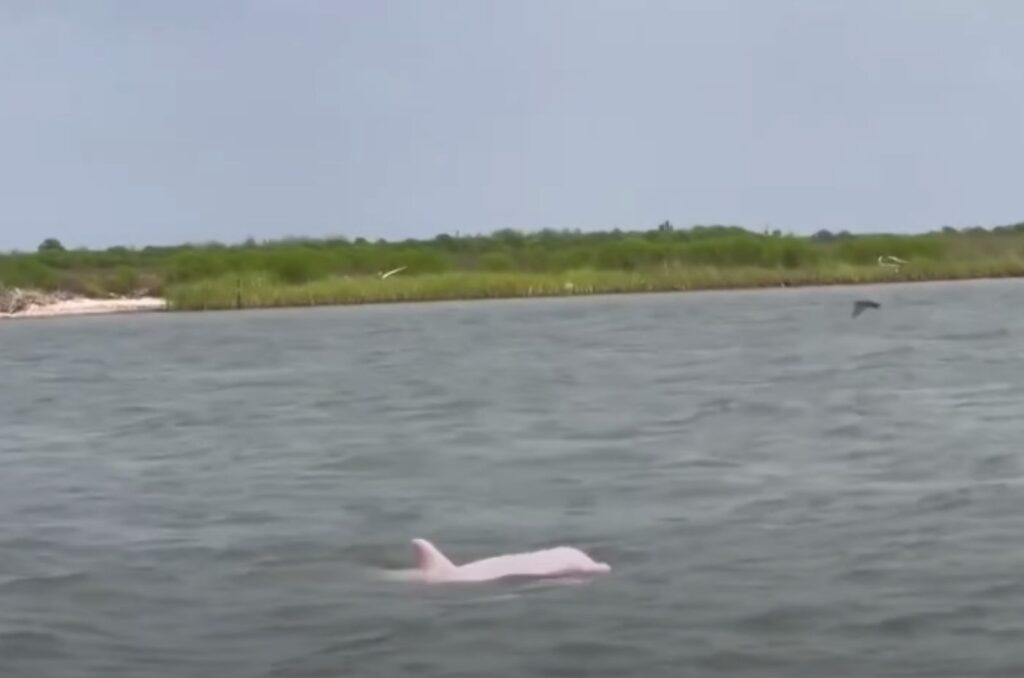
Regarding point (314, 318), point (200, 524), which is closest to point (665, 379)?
point (200, 524)

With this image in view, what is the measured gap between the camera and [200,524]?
1694 cm

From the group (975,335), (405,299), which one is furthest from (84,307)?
(975,335)

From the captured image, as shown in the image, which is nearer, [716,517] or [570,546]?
[570,546]

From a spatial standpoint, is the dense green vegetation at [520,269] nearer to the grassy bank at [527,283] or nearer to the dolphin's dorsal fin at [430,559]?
the grassy bank at [527,283]

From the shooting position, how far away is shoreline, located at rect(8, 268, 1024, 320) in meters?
78.6

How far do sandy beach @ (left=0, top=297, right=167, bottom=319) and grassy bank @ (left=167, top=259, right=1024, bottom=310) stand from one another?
2.11 metres

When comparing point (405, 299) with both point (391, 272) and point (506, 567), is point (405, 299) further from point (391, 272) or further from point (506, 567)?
point (506, 567)

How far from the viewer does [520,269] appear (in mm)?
94438

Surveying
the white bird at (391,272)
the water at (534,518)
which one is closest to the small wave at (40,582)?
the water at (534,518)

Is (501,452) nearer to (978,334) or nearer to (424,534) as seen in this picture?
(424,534)

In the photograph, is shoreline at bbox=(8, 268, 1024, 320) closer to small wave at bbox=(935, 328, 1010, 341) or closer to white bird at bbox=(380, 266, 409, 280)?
white bird at bbox=(380, 266, 409, 280)

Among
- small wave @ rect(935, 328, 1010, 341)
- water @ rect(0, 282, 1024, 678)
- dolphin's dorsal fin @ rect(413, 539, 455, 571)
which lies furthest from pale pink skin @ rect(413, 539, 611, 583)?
small wave @ rect(935, 328, 1010, 341)

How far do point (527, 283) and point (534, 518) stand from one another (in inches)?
2563

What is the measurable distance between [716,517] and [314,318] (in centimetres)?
5642
